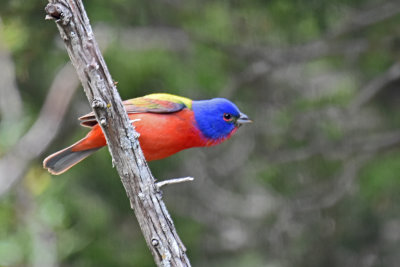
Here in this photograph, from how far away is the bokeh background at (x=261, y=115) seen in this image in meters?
7.37

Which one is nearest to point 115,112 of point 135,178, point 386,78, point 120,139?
point 120,139

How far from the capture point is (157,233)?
392 centimetres

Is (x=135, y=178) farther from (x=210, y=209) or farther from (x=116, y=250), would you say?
(x=210, y=209)

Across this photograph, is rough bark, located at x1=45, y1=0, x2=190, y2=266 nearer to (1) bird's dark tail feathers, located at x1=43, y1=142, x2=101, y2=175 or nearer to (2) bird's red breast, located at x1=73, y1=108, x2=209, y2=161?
(2) bird's red breast, located at x1=73, y1=108, x2=209, y2=161

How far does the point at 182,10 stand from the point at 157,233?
6393mm

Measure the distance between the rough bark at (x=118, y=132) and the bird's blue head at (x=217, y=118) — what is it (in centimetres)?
156

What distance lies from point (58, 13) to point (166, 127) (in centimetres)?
192

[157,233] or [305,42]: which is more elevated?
[305,42]

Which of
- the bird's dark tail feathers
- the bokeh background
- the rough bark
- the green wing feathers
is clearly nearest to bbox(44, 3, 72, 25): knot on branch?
the rough bark

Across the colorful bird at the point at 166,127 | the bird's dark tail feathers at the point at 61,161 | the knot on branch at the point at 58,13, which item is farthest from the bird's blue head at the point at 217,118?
the knot on branch at the point at 58,13

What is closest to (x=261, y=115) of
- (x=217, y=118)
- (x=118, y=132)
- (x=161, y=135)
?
(x=217, y=118)

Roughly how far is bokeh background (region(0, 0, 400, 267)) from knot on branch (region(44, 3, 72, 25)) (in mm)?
3056

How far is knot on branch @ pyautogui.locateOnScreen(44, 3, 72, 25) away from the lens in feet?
11.4

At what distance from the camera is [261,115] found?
9609 millimetres
